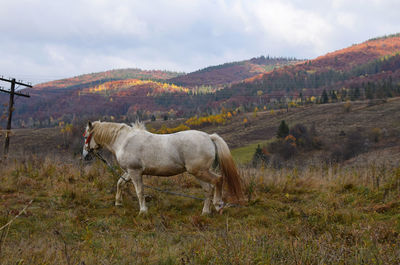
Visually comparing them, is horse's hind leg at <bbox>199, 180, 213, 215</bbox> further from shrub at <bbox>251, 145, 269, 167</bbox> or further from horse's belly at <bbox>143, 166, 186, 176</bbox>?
shrub at <bbox>251, 145, 269, 167</bbox>

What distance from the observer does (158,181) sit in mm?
8078

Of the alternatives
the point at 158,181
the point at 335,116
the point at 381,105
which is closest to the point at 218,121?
the point at 335,116

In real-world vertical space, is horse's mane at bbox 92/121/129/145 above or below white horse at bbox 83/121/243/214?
above

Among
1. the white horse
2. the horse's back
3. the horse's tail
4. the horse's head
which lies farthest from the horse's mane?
the horse's tail

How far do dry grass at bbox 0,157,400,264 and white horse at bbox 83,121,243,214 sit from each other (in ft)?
1.83

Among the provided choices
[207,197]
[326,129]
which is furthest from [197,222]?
[326,129]

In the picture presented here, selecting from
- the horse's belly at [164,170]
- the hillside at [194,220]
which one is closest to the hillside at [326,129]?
the hillside at [194,220]

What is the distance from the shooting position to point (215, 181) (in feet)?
18.7

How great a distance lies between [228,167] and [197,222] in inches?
53.2

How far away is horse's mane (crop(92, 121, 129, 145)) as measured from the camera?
627 centimetres

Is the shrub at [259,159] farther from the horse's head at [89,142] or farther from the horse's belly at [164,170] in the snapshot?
the horse's head at [89,142]

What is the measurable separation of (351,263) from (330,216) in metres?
2.69

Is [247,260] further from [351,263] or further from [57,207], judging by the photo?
[57,207]

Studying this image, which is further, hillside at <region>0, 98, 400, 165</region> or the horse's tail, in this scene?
hillside at <region>0, 98, 400, 165</region>
